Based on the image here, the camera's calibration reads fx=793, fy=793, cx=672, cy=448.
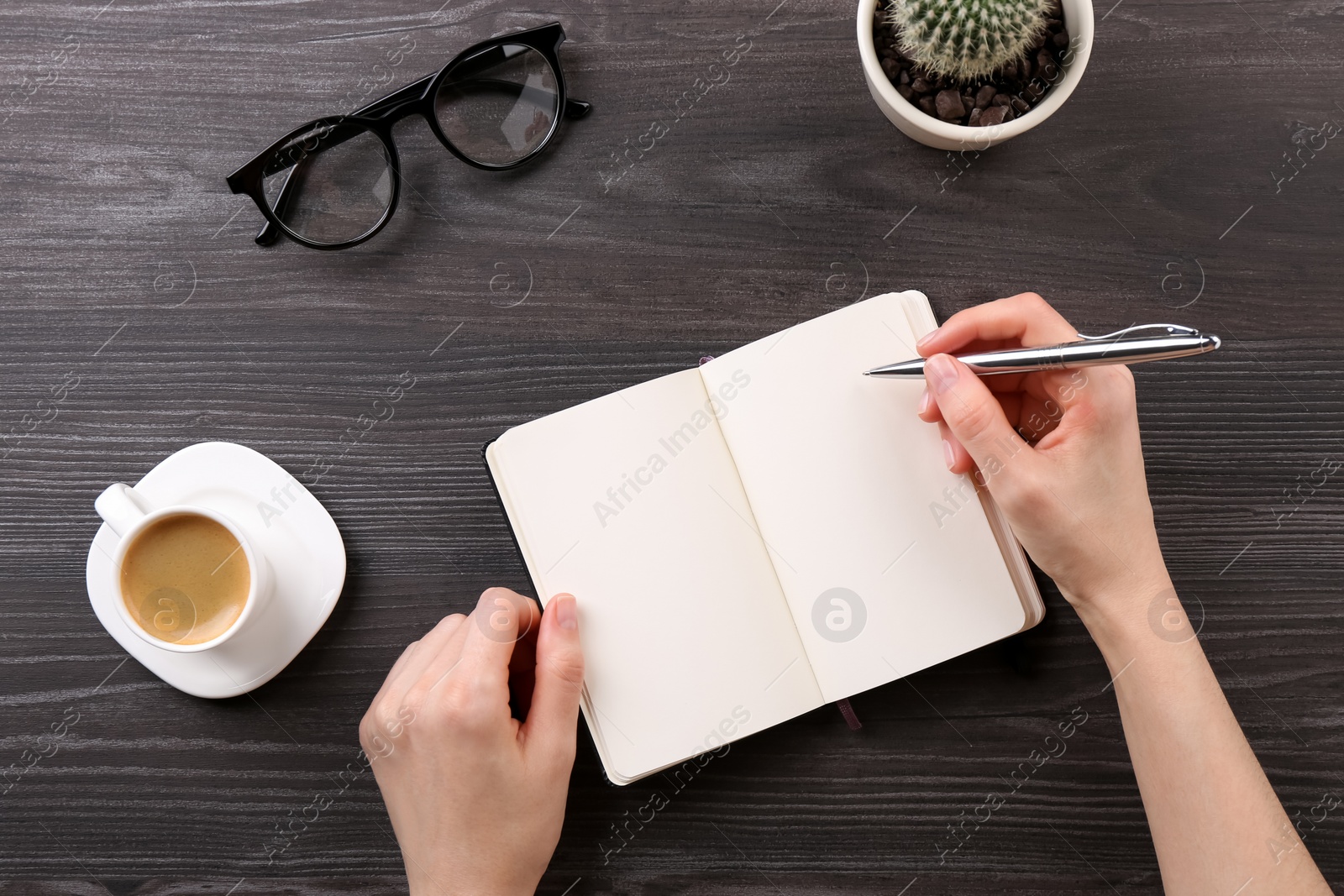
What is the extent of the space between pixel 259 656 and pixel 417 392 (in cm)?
38

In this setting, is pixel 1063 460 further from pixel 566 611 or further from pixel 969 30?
pixel 566 611

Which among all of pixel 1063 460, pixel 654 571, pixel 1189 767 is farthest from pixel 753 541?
pixel 1189 767

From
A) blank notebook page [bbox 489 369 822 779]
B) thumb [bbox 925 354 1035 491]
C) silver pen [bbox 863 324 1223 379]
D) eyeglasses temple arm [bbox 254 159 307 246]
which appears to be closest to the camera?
silver pen [bbox 863 324 1223 379]

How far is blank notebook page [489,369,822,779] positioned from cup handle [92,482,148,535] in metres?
0.42

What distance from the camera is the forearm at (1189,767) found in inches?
32.3

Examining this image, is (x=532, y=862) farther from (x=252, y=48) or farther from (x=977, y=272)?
(x=252, y=48)

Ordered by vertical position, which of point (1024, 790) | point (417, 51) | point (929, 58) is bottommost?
point (1024, 790)

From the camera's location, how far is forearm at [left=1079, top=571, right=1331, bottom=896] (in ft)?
2.69

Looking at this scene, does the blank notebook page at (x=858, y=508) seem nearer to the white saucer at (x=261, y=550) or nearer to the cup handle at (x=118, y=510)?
the white saucer at (x=261, y=550)

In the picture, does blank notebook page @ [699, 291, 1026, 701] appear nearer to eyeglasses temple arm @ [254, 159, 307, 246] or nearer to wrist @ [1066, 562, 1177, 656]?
wrist @ [1066, 562, 1177, 656]

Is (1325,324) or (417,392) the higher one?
(417,392)

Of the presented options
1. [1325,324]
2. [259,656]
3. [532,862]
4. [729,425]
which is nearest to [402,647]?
[259,656]

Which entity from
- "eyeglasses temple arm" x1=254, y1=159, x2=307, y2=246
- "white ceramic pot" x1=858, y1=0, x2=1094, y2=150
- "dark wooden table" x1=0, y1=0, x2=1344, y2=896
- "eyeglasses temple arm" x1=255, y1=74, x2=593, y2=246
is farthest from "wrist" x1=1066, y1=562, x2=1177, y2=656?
"eyeglasses temple arm" x1=254, y1=159, x2=307, y2=246

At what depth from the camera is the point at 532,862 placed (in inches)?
35.0
